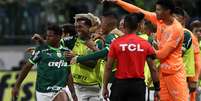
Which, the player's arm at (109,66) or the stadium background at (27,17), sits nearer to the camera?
the player's arm at (109,66)

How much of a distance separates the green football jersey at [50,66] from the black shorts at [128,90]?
5.91 feet

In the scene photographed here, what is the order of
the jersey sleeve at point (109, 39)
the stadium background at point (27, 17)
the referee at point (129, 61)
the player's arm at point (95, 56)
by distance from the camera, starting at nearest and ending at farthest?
the referee at point (129, 61), the player's arm at point (95, 56), the jersey sleeve at point (109, 39), the stadium background at point (27, 17)

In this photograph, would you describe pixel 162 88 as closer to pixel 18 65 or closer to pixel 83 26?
pixel 83 26

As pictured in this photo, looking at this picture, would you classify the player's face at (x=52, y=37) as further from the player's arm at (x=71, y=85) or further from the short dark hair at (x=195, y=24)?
the short dark hair at (x=195, y=24)

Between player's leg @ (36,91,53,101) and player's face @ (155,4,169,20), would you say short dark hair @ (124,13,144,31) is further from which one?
player's leg @ (36,91,53,101)

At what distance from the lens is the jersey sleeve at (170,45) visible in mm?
12828

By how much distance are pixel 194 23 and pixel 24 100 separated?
749 centimetres

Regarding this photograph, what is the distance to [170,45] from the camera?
12.9 meters

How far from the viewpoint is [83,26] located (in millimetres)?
14000

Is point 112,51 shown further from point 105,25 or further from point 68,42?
point 68,42

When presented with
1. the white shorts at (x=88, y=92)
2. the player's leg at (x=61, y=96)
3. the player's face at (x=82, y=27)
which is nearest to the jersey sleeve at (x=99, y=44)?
the player's face at (x=82, y=27)

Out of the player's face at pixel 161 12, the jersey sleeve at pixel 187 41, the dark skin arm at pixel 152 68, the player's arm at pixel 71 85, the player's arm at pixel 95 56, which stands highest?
the player's face at pixel 161 12

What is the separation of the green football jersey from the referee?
1707 mm

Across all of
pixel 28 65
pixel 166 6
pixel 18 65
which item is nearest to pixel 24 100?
pixel 18 65
